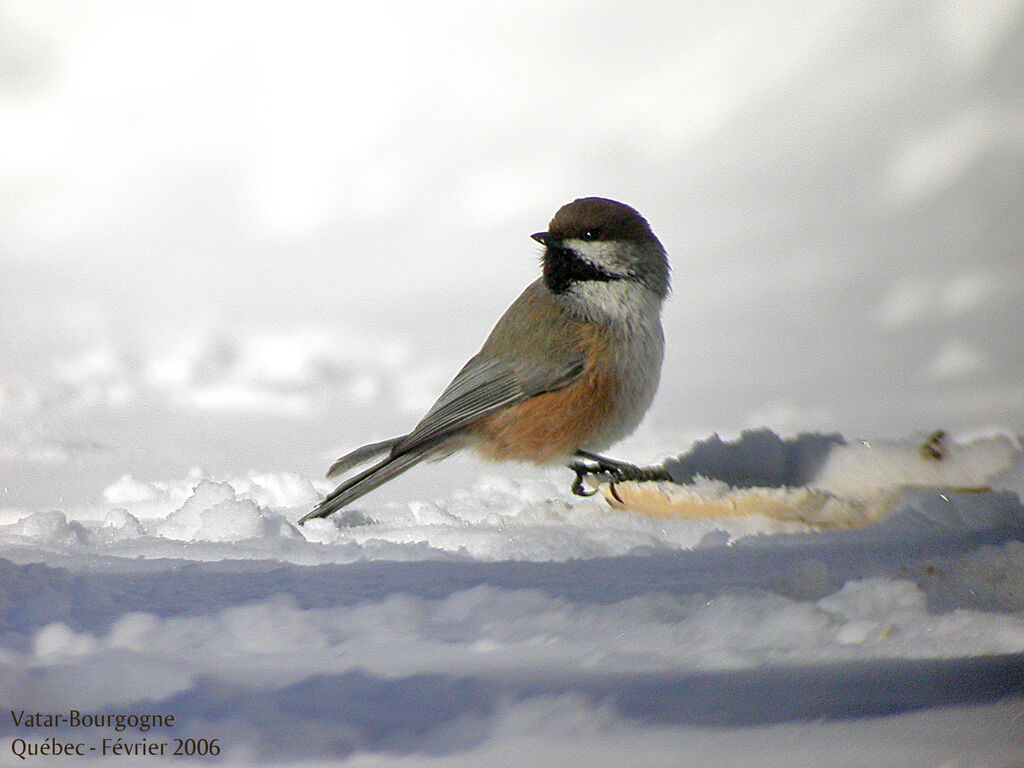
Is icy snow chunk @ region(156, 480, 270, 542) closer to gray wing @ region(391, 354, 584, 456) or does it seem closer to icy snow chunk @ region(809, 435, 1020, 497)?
gray wing @ region(391, 354, 584, 456)

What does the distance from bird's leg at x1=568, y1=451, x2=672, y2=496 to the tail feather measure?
1.29 feet

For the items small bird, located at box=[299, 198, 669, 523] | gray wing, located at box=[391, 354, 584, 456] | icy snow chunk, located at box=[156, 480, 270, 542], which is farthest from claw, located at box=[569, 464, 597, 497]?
icy snow chunk, located at box=[156, 480, 270, 542]

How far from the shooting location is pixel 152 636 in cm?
129

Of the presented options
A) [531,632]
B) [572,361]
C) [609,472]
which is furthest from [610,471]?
[531,632]

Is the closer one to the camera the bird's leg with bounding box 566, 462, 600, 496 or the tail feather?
the tail feather

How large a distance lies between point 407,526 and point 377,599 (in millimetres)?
333

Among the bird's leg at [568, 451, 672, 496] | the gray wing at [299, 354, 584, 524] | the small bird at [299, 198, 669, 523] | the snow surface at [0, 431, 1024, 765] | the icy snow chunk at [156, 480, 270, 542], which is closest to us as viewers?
the snow surface at [0, 431, 1024, 765]

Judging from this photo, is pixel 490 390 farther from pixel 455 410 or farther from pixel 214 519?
pixel 214 519

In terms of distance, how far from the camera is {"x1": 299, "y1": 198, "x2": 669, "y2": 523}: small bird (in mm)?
1785

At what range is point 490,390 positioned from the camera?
5.95 feet

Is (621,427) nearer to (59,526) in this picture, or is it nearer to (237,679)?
(237,679)

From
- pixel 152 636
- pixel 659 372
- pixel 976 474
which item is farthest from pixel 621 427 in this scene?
pixel 152 636

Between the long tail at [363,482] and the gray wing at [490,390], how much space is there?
0.09m

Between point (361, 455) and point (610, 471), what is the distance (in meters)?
0.56
